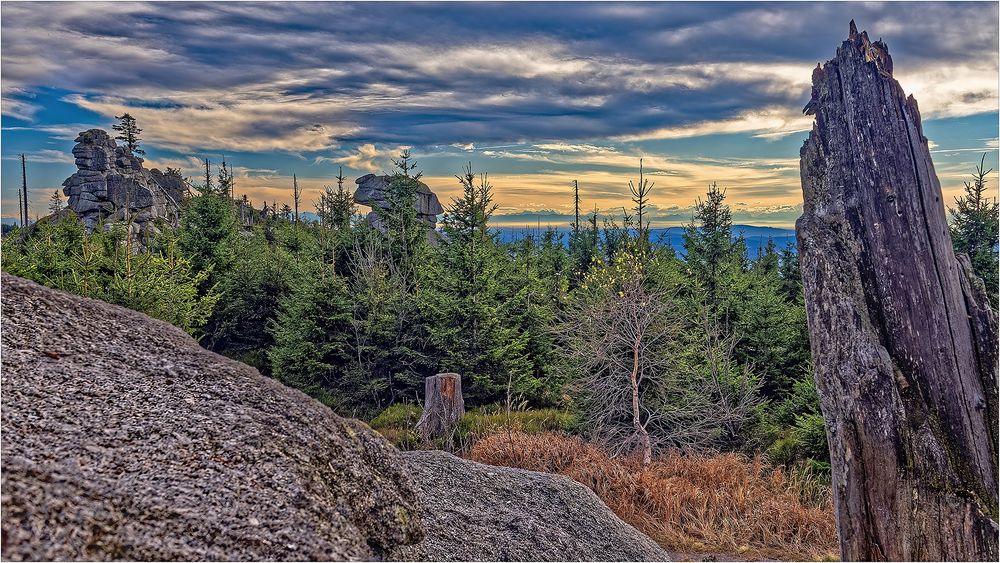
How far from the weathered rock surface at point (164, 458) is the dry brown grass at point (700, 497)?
5.94 metres

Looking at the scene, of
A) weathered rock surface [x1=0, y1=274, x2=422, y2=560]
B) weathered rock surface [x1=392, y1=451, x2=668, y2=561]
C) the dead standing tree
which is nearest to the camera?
weathered rock surface [x1=0, y1=274, x2=422, y2=560]

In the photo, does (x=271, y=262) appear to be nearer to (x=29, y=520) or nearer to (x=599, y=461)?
(x=599, y=461)

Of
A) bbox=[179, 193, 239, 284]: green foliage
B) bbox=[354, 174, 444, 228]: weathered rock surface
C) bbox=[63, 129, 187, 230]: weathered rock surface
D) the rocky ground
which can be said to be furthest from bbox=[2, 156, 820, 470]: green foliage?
bbox=[354, 174, 444, 228]: weathered rock surface

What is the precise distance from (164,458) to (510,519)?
3261 mm

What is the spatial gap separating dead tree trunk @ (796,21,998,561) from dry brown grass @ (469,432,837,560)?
3.90 meters

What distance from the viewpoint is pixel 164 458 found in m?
3.15

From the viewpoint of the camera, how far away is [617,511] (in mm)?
9195

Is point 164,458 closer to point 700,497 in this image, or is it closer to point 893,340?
point 893,340

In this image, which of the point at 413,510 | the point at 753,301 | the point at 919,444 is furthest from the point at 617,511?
the point at 753,301

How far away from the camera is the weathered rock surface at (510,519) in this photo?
4.92 meters

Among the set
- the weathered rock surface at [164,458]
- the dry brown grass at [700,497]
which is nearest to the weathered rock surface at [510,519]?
the weathered rock surface at [164,458]

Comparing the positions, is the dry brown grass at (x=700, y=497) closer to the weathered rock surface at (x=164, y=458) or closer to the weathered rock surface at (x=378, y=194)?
the weathered rock surface at (x=164, y=458)

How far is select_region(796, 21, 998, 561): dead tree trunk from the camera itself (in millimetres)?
4461

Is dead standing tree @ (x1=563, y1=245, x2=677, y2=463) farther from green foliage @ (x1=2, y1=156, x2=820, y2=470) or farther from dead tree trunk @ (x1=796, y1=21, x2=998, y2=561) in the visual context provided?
dead tree trunk @ (x1=796, y1=21, x2=998, y2=561)
